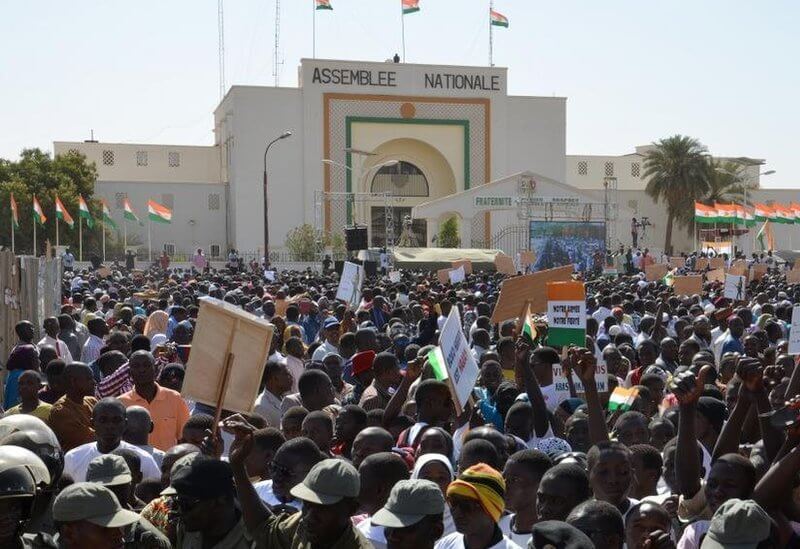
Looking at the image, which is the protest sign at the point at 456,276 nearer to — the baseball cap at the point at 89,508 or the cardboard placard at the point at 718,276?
the cardboard placard at the point at 718,276

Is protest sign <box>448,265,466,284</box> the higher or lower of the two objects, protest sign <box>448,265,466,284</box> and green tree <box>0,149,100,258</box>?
the lower

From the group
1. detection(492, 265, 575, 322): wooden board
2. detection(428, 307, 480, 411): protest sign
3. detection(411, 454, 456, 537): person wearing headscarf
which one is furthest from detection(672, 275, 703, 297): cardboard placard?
detection(411, 454, 456, 537): person wearing headscarf

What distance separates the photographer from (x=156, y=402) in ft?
26.5

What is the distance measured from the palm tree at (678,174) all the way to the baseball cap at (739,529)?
60092 millimetres

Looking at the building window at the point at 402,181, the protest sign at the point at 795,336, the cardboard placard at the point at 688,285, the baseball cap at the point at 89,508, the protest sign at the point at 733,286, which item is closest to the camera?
the baseball cap at the point at 89,508

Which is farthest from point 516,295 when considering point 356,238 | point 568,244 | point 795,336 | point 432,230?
point 432,230

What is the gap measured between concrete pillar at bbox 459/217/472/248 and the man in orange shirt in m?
39.3

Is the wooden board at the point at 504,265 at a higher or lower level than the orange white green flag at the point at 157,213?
lower

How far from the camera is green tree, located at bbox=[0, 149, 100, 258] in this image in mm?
54500

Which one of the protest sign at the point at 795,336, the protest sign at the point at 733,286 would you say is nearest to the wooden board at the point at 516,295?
Answer: the protest sign at the point at 795,336

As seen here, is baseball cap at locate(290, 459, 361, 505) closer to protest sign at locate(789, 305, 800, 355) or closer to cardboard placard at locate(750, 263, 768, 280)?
protest sign at locate(789, 305, 800, 355)

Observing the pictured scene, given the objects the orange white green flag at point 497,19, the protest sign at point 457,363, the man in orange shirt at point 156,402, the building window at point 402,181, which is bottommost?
the man in orange shirt at point 156,402

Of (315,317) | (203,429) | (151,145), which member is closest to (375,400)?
(203,429)

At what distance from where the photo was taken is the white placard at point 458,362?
7.07 metres
